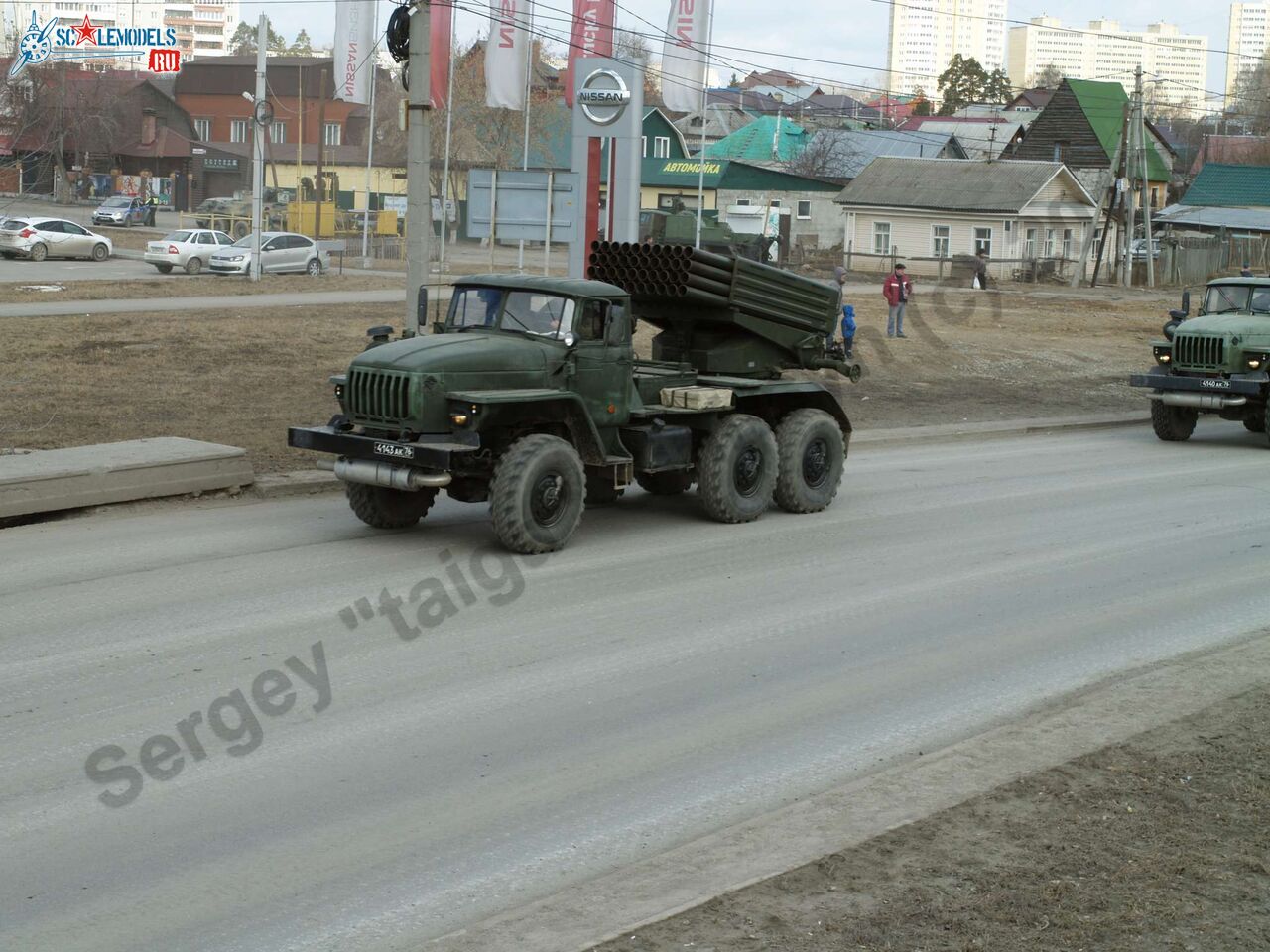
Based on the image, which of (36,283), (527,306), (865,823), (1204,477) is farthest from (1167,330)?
(36,283)

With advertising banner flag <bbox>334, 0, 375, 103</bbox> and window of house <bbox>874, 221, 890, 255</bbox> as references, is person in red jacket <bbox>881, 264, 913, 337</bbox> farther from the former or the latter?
window of house <bbox>874, 221, 890, 255</bbox>

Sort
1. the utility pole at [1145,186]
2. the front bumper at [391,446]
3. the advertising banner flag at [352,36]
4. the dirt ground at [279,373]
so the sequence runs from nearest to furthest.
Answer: the front bumper at [391,446]
the dirt ground at [279,373]
the advertising banner flag at [352,36]
the utility pole at [1145,186]

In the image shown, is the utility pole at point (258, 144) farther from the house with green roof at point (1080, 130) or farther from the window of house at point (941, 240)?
the house with green roof at point (1080, 130)

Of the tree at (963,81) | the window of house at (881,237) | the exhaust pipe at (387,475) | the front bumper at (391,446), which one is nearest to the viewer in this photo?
the front bumper at (391,446)

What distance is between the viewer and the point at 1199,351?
67.1ft

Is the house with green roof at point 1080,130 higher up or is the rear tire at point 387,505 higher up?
the house with green roof at point 1080,130

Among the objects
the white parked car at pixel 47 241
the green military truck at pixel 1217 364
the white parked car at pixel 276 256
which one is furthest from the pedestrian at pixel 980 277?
the green military truck at pixel 1217 364

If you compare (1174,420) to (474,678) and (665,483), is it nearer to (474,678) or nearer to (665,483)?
(665,483)

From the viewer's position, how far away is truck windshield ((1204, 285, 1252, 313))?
69.9 ft

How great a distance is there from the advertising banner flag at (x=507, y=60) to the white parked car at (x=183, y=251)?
10559mm

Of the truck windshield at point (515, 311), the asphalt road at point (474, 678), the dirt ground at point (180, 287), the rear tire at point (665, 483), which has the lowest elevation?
the asphalt road at point (474, 678)

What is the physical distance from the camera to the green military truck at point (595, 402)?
11328mm

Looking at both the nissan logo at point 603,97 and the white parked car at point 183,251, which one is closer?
the nissan logo at point 603,97

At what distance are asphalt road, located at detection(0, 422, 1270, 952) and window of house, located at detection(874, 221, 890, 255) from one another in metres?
53.4
